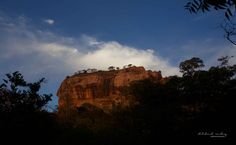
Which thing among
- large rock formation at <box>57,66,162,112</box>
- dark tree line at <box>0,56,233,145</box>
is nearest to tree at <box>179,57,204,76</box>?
dark tree line at <box>0,56,233,145</box>

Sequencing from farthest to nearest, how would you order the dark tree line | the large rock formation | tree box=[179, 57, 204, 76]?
1. the large rock formation
2. tree box=[179, 57, 204, 76]
3. the dark tree line

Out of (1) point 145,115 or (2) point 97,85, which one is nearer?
(1) point 145,115

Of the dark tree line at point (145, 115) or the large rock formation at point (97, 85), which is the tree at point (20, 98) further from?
the large rock formation at point (97, 85)

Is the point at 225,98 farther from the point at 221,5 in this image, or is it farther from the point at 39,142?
the point at 221,5

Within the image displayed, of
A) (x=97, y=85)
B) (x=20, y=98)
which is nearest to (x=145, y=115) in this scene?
(x=20, y=98)

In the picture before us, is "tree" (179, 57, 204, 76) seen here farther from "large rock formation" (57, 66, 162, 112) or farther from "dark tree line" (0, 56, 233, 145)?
"large rock formation" (57, 66, 162, 112)

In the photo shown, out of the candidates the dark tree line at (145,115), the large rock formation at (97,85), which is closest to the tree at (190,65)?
the dark tree line at (145,115)

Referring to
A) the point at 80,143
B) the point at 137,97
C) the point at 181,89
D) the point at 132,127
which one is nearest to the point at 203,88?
the point at 181,89

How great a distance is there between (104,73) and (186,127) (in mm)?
87824

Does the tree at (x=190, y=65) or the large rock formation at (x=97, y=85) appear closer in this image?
the tree at (x=190, y=65)

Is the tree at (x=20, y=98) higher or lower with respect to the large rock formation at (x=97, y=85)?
lower

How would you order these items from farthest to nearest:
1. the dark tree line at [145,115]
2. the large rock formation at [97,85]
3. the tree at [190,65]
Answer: the large rock formation at [97,85]
the tree at [190,65]
the dark tree line at [145,115]

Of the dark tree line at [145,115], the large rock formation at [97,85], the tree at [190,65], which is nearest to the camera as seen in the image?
the dark tree line at [145,115]

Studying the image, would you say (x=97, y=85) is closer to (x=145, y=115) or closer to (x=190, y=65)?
(x=190, y=65)
